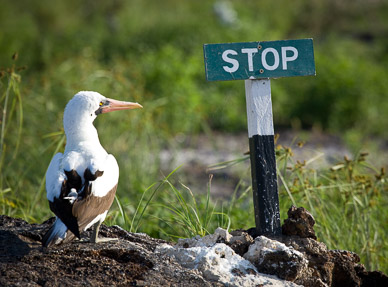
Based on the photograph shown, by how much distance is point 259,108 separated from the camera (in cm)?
301

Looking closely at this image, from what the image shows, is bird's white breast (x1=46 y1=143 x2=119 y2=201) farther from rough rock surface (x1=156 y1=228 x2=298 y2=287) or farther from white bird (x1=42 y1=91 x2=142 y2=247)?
rough rock surface (x1=156 y1=228 x2=298 y2=287)

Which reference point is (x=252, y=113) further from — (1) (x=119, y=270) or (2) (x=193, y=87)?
(2) (x=193, y=87)

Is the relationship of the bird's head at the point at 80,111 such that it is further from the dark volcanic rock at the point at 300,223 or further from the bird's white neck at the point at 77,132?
the dark volcanic rock at the point at 300,223

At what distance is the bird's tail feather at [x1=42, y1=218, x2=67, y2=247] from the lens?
2.50 meters

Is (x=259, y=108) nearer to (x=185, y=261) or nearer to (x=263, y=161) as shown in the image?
(x=263, y=161)

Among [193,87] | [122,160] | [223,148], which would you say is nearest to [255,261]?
[122,160]

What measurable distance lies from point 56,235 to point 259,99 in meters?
1.25

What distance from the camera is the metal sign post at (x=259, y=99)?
2992 mm

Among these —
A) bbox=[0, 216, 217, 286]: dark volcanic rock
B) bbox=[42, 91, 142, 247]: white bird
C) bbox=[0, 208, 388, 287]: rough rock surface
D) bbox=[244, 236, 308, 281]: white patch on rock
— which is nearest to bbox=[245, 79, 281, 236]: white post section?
bbox=[0, 208, 388, 287]: rough rock surface

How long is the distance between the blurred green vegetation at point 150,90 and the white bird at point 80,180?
0.49m

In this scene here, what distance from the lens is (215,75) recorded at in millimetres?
2992

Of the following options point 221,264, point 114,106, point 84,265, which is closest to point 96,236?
point 84,265

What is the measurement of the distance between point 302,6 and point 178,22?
8320 mm

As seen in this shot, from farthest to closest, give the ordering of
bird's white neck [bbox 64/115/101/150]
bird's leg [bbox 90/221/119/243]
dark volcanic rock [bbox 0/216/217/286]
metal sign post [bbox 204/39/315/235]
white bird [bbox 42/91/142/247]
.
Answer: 1. metal sign post [bbox 204/39/315/235]
2. bird's white neck [bbox 64/115/101/150]
3. bird's leg [bbox 90/221/119/243]
4. white bird [bbox 42/91/142/247]
5. dark volcanic rock [bbox 0/216/217/286]
